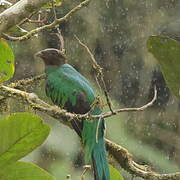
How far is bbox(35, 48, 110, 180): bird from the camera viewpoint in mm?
2158

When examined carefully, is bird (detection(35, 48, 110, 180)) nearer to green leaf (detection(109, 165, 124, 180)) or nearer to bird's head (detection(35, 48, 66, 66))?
bird's head (detection(35, 48, 66, 66))

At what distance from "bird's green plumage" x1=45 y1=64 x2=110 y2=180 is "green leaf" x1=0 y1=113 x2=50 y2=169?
721mm

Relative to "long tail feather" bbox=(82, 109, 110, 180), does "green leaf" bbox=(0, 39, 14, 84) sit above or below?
above

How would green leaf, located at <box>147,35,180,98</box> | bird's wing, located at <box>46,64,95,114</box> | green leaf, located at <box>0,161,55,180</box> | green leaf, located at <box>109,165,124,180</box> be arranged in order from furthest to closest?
→ bird's wing, located at <box>46,64,95,114</box>
green leaf, located at <box>109,165,124,180</box>
green leaf, located at <box>0,161,55,180</box>
green leaf, located at <box>147,35,180,98</box>

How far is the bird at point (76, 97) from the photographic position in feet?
7.08

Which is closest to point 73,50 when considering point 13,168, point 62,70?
point 62,70

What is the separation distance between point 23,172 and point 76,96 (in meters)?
1.07

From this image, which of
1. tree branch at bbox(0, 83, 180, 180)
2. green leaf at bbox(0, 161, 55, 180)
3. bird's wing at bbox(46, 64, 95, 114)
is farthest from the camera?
bird's wing at bbox(46, 64, 95, 114)

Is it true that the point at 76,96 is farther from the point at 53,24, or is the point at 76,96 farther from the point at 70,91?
the point at 53,24

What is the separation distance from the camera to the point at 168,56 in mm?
1271

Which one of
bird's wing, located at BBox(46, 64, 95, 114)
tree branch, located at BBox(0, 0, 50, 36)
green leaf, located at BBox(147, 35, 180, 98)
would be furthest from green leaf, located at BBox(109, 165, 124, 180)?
bird's wing, located at BBox(46, 64, 95, 114)

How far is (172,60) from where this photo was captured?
1.27 metres

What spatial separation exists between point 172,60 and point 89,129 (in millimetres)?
1091

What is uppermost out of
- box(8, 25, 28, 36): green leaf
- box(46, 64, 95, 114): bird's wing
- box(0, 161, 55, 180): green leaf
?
box(8, 25, 28, 36): green leaf
